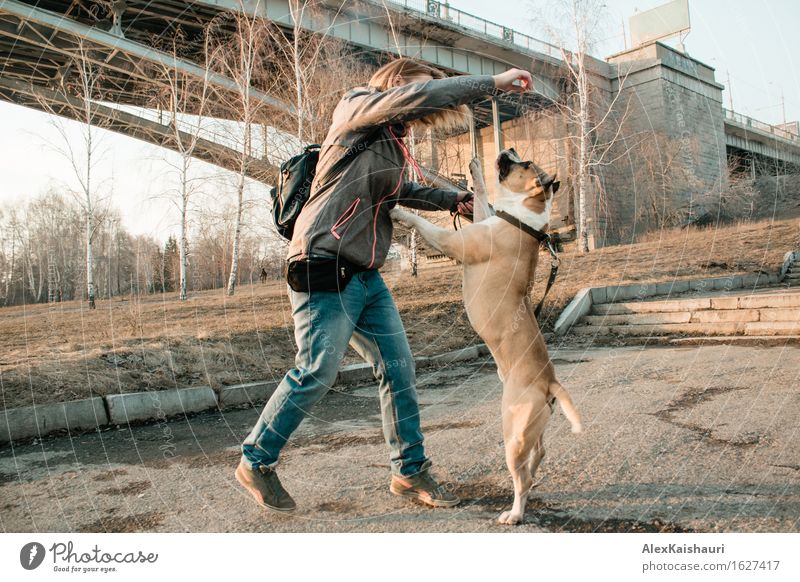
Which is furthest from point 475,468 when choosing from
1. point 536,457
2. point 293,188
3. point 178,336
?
point 178,336

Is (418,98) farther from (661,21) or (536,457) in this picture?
(661,21)

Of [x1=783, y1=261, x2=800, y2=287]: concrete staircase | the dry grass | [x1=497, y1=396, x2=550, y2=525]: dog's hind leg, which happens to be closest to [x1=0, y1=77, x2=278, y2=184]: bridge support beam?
the dry grass

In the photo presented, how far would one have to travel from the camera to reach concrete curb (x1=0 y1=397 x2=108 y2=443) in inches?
168

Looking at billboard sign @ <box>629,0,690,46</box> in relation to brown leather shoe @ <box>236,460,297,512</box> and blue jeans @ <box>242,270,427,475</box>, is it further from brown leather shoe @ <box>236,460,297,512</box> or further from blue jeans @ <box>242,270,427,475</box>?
brown leather shoe @ <box>236,460,297,512</box>

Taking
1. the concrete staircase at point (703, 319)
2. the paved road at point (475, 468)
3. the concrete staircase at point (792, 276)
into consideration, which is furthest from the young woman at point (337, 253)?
the concrete staircase at point (792, 276)

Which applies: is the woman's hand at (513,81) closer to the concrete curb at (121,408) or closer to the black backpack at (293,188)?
the black backpack at (293,188)

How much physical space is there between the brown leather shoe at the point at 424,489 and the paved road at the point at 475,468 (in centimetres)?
5

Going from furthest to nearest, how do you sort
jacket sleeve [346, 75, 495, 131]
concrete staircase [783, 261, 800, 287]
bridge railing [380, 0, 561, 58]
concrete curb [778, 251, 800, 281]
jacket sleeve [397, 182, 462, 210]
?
1. concrete curb [778, 251, 800, 281]
2. concrete staircase [783, 261, 800, 287]
3. bridge railing [380, 0, 561, 58]
4. jacket sleeve [397, 182, 462, 210]
5. jacket sleeve [346, 75, 495, 131]

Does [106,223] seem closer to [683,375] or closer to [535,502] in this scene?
[535,502]

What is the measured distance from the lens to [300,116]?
13.1 ft

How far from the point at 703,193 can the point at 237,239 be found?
763cm

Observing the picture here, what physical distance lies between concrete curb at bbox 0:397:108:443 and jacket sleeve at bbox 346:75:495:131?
3813 mm

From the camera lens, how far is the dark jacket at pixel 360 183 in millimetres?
2203
